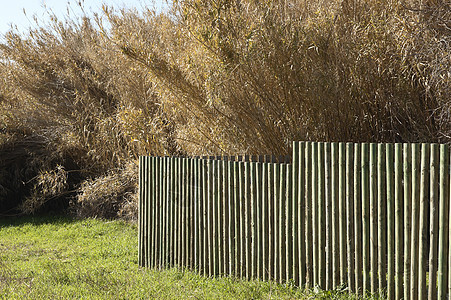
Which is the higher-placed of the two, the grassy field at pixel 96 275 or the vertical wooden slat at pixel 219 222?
the vertical wooden slat at pixel 219 222

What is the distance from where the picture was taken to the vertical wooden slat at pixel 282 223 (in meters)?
5.08

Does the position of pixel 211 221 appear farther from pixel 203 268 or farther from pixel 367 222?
pixel 367 222

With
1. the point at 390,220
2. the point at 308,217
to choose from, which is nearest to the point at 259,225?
the point at 308,217

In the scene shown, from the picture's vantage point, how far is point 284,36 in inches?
241

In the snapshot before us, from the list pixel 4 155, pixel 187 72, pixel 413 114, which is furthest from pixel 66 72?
pixel 413 114

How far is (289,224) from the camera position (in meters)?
5.03

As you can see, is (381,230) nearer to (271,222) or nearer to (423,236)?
(423,236)

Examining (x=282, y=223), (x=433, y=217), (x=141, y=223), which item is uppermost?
(x=433, y=217)

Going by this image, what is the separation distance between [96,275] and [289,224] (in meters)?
2.42

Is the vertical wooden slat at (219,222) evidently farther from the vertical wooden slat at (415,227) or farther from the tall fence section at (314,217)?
the vertical wooden slat at (415,227)

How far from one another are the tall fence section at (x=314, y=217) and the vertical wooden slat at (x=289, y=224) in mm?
10

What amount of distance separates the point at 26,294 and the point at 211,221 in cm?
212

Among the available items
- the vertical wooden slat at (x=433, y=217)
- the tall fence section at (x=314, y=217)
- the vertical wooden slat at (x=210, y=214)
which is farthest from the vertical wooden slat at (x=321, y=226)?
the vertical wooden slat at (x=210, y=214)

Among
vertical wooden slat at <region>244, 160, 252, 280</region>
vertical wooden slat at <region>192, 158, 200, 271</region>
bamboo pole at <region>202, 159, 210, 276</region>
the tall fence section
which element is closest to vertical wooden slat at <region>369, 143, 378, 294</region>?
the tall fence section
